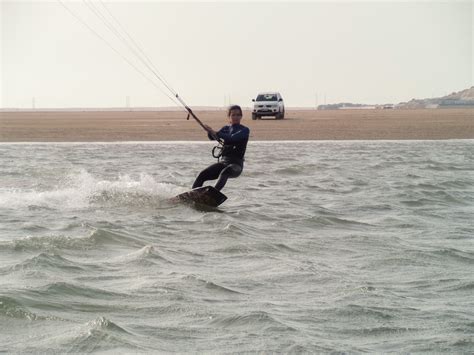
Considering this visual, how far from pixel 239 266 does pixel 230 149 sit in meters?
4.98

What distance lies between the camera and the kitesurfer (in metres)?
13.4

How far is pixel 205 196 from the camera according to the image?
13664mm

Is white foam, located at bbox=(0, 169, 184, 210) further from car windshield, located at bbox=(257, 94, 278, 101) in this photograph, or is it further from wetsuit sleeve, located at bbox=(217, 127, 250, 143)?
car windshield, located at bbox=(257, 94, 278, 101)

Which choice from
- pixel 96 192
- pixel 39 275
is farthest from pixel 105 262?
pixel 96 192

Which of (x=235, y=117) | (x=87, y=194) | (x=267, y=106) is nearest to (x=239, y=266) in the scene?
(x=235, y=117)

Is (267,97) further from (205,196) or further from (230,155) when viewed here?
(205,196)

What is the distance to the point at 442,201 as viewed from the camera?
1512cm

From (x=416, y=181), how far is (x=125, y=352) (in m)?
13.4

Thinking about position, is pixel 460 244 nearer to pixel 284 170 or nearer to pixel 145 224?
pixel 145 224

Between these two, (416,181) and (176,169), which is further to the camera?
(176,169)

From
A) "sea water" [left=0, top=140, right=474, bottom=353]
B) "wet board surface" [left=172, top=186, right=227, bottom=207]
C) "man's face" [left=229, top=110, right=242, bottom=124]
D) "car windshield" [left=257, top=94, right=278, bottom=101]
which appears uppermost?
"car windshield" [left=257, top=94, right=278, bottom=101]

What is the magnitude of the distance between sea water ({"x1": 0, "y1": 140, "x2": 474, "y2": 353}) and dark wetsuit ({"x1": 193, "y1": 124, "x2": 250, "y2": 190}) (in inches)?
23.2

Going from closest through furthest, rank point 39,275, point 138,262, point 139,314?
point 139,314 < point 39,275 < point 138,262

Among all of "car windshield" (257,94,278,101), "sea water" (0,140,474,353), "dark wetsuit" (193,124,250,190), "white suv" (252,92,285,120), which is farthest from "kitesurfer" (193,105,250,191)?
"car windshield" (257,94,278,101)
